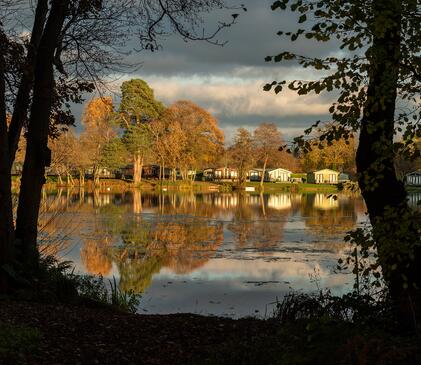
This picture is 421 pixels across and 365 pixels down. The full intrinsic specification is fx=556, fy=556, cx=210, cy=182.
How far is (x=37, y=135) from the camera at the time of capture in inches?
400

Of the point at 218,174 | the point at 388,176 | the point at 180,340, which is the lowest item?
the point at 180,340

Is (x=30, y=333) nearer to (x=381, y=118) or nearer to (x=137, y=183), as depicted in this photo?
(x=381, y=118)

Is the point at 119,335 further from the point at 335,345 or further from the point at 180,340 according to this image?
the point at 335,345

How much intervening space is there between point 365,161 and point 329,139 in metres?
1.03

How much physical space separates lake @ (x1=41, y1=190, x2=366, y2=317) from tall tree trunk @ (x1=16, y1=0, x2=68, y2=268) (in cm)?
295

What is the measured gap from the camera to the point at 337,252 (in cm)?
2364

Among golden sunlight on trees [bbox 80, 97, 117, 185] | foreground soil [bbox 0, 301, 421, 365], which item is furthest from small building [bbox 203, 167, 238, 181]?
foreground soil [bbox 0, 301, 421, 365]

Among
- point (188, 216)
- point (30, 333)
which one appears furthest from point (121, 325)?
point (188, 216)

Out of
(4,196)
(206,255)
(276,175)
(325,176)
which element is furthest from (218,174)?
(4,196)

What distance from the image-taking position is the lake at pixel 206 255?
628 inches

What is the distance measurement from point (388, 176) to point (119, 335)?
12.6 ft

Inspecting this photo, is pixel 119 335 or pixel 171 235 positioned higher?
pixel 119 335

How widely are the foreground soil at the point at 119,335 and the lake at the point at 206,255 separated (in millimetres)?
2540

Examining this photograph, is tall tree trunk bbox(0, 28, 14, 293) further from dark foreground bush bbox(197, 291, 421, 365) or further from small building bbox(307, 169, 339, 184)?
small building bbox(307, 169, 339, 184)
